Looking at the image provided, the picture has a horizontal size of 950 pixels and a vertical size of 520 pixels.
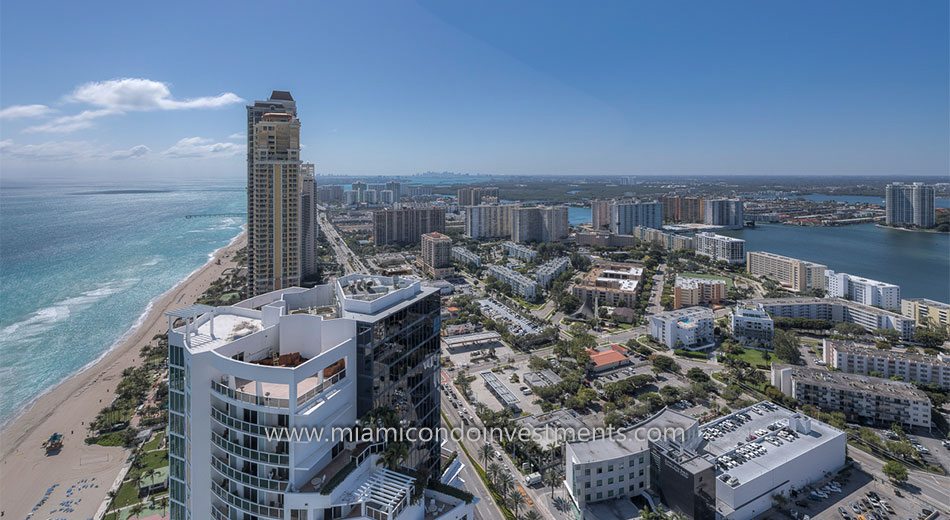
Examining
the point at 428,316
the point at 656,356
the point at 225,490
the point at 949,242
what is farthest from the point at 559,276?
the point at 949,242

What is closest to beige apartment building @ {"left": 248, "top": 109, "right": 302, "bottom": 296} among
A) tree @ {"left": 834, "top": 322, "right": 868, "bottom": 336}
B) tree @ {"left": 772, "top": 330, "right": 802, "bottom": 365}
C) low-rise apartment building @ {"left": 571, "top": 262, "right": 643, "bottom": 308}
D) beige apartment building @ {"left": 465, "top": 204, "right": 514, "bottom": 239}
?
low-rise apartment building @ {"left": 571, "top": 262, "right": 643, "bottom": 308}

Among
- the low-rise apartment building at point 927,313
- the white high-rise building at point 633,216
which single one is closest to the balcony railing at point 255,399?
the low-rise apartment building at point 927,313

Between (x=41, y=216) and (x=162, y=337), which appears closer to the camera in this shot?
(x=162, y=337)

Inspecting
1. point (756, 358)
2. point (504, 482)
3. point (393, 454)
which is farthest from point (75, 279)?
point (756, 358)

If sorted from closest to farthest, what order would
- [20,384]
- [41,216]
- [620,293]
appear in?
[20,384]
[620,293]
[41,216]

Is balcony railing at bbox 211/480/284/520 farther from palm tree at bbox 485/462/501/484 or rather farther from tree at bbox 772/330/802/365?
tree at bbox 772/330/802/365

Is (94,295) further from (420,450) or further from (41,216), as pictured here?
(41,216)
